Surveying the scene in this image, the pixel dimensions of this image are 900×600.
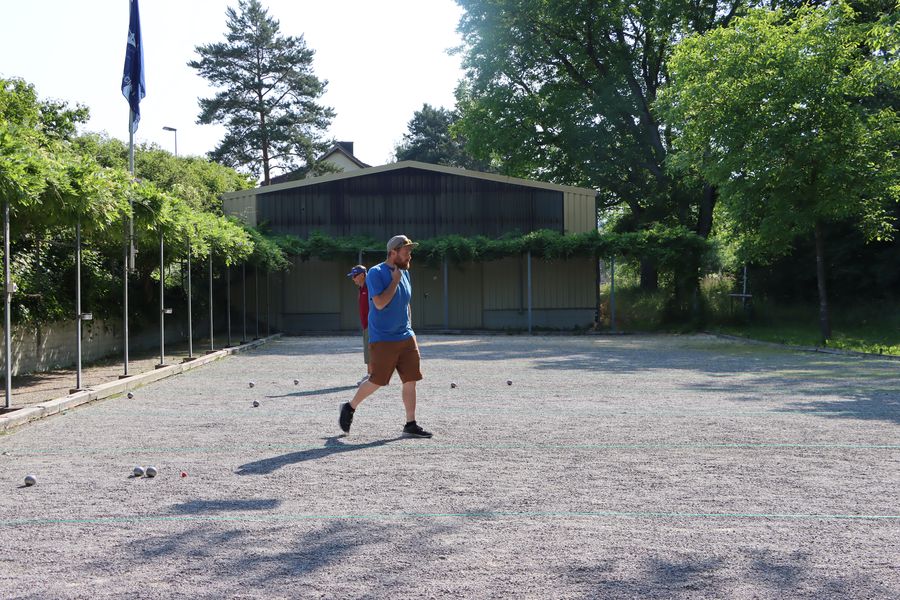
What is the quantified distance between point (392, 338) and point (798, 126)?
16095mm

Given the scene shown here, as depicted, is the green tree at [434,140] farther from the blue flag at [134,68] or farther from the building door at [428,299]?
the blue flag at [134,68]

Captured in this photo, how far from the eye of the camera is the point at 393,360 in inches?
291

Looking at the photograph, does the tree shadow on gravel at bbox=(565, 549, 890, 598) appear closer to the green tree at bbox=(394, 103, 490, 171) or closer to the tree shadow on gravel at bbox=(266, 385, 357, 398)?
the tree shadow on gravel at bbox=(266, 385, 357, 398)

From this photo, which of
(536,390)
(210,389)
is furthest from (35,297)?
(536,390)

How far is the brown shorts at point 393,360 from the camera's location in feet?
24.2

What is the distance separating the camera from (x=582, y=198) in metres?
29.5

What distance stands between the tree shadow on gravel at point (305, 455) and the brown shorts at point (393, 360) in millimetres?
541

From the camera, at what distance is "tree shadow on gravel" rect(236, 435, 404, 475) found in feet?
20.0

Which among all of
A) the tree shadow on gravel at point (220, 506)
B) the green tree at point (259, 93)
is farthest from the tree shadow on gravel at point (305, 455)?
the green tree at point (259, 93)

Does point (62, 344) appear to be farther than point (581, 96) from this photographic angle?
No

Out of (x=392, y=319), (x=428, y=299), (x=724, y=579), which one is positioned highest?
(x=428, y=299)

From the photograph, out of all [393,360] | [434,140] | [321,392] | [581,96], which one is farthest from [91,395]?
[434,140]

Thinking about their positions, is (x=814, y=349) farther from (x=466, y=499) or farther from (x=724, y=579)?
(x=724, y=579)

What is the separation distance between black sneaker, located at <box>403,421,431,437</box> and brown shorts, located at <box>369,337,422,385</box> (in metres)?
0.39
